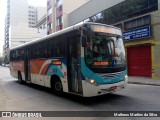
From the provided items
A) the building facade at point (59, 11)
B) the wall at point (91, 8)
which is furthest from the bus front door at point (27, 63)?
the building facade at point (59, 11)

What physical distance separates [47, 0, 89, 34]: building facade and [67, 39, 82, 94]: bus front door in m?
25.3

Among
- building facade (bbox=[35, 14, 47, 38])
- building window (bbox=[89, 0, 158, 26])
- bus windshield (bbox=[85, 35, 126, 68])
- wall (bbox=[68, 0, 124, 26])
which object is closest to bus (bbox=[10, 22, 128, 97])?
bus windshield (bbox=[85, 35, 126, 68])

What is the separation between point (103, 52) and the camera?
7277mm

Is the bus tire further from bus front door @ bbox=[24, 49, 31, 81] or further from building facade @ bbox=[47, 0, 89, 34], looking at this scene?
building facade @ bbox=[47, 0, 89, 34]

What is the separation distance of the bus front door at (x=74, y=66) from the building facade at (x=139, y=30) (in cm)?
1040

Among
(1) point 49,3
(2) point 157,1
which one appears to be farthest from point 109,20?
(1) point 49,3

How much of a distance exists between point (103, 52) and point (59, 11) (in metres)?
30.4

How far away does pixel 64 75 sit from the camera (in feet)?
27.4

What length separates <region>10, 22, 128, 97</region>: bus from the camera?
707cm

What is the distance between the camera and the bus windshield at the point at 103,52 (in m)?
7.09

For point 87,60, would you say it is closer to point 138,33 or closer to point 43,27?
point 138,33

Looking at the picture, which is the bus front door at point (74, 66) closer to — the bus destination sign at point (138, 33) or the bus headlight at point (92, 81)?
the bus headlight at point (92, 81)

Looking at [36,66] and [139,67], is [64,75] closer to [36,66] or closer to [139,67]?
[36,66]

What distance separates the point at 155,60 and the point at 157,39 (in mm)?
1774
